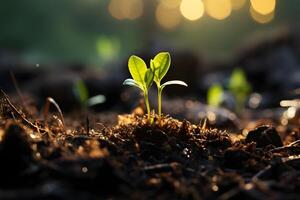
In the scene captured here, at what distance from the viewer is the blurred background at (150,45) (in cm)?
912

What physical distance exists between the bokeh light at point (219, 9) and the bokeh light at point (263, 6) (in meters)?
2.07

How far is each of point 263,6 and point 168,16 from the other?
9.58m

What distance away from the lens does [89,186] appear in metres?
1.49

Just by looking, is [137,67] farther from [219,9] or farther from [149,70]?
[219,9]

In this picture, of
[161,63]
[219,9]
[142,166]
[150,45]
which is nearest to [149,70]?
[161,63]

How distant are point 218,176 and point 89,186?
522 millimetres

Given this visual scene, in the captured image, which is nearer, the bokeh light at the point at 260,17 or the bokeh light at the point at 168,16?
the bokeh light at the point at 260,17

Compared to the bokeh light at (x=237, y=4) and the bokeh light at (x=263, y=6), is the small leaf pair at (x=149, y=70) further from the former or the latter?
the bokeh light at (x=237, y=4)

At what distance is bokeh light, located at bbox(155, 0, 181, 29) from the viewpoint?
3856cm

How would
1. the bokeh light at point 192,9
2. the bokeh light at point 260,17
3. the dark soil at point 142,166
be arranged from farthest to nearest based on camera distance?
the bokeh light at point 192,9 → the bokeh light at point 260,17 → the dark soil at point 142,166

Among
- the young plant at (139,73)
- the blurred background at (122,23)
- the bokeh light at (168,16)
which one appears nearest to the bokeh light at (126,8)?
the blurred background at (122,23)

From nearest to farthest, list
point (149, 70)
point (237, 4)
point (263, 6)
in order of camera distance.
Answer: point (149, 70) < point (263, 6) < point (237, 4)

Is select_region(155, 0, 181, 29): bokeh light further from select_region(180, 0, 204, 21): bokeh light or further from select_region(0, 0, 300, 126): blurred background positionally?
select_region(180, 0, 204, 21): bokeh light

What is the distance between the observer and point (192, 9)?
33.8 m
